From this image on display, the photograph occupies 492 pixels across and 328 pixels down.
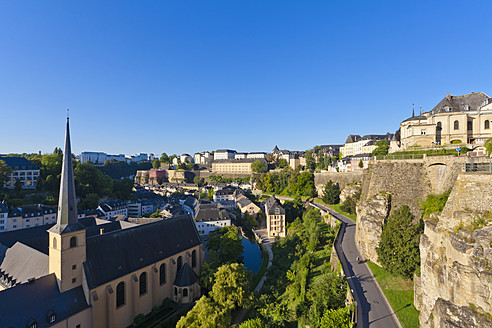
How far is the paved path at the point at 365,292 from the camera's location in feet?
56.8

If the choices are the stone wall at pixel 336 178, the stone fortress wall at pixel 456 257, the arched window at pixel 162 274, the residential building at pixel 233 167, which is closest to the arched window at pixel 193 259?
the arched window at pixel 162 274

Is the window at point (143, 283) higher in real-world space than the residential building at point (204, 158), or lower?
lower

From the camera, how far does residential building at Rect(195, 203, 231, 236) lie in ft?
191

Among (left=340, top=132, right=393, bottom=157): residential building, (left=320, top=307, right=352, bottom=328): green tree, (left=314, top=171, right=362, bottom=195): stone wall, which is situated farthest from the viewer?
(left=340, top=132, right=393, bottom=157): residential building

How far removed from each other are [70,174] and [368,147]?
8777 cm

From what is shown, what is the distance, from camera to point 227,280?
83.3 ft

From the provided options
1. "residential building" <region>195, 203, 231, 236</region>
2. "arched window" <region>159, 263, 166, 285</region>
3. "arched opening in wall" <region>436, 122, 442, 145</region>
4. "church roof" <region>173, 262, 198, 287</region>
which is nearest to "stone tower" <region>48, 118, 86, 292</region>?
"arched window" <region>159, 263, 166, 285</region>

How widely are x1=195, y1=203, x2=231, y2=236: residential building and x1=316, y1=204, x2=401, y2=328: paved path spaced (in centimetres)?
3205

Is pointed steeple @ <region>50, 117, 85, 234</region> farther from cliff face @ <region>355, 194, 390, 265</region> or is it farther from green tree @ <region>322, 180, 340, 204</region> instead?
green tree @ <region>322, 180, 340, 204</region>

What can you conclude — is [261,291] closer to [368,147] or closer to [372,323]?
[372,323]

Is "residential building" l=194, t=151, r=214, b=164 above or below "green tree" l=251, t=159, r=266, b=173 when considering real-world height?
above

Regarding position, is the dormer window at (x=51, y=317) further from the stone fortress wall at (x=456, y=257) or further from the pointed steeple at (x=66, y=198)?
the stone fortress wall at (x=456, y=257)

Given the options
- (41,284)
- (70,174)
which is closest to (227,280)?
(41,284)

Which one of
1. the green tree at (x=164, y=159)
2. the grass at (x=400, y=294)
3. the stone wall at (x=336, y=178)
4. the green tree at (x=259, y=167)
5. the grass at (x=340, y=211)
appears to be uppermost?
the green tree at (x=164, y=159)
